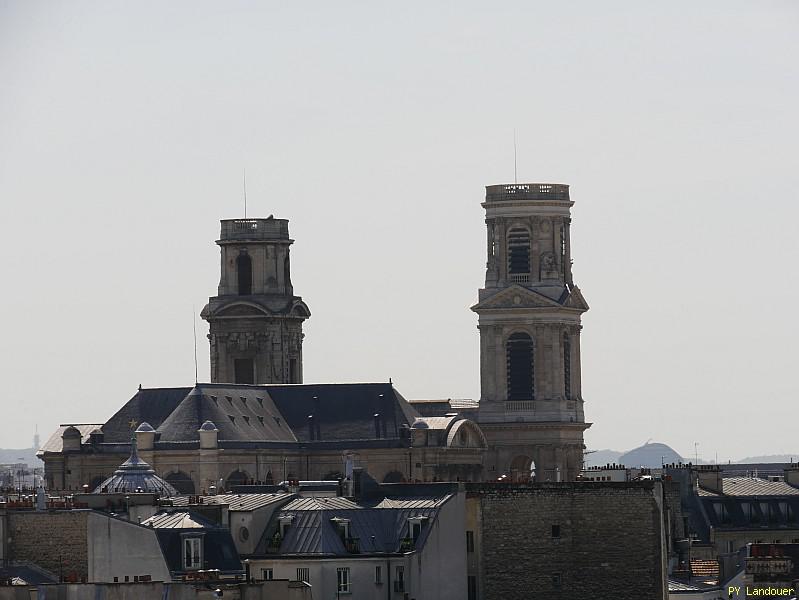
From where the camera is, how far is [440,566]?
113125 mm

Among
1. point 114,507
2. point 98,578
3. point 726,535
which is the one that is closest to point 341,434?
point 726,535

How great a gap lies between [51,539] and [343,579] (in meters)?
8.97

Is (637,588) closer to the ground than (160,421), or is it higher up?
closer to the ground

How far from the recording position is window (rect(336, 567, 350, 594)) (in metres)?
111

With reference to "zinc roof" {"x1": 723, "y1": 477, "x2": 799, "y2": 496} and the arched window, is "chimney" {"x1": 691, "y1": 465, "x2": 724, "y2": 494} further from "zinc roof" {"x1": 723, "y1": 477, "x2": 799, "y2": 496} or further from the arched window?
the arched window

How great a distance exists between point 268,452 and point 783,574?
8373 cm

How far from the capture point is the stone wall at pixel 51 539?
109 m

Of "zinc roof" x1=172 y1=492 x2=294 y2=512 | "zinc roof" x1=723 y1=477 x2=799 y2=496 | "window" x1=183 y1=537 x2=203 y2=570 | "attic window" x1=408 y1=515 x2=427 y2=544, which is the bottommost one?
"window" x1=183 y1=537 x2=203 y2=570

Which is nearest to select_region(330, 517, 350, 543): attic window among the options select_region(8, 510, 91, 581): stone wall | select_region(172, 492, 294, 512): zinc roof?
select_region(172, 492, 294, 512): zinc roof

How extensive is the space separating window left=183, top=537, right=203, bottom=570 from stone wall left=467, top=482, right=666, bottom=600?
9479mm

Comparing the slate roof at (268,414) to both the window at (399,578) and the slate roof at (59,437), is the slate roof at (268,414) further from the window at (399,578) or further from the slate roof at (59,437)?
the window at (399,578)

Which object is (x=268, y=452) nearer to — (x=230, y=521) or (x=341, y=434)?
(x=341, y=434)

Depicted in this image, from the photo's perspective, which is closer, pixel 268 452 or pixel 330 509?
pixel 330 509

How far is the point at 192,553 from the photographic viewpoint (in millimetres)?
109812
